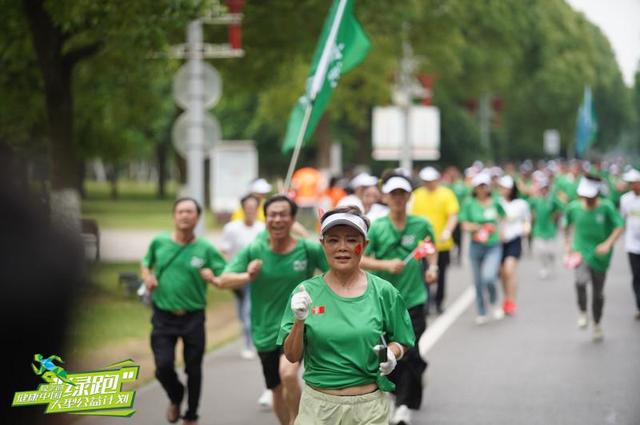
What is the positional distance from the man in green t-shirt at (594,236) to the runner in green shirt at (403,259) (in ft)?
13.6

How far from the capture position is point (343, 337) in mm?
5320

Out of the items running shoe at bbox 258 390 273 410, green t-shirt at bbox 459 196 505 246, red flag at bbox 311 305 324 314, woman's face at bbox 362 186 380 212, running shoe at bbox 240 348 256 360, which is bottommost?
running shoe at bbox 240 348 256 360

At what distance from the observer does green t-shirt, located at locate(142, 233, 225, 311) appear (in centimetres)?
836

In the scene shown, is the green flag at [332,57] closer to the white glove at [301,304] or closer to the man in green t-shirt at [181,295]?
the man in green t-shirt at [181,295]

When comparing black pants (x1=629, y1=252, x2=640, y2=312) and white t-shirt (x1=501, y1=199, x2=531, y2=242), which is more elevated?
white t-shirt (x1=501, y1=199, x2=531, y2=242)

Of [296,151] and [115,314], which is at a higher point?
[296,151]

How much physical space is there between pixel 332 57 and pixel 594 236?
13.7 feet

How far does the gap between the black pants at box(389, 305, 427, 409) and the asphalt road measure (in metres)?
0.20

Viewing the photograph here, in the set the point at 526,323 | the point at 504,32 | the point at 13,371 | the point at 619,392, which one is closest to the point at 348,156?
the point at 504,32

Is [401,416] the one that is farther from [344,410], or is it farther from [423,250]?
[344,410]

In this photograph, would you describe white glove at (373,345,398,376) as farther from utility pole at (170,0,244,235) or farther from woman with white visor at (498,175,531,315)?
utility pole at (170,0,244,235)

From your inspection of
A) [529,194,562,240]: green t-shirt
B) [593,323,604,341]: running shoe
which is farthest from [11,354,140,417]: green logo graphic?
[529,194,562,240]: green t-shirt

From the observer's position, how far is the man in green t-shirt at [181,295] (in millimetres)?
8359

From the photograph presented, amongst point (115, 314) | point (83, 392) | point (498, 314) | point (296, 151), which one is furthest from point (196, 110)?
point (83, 392)
